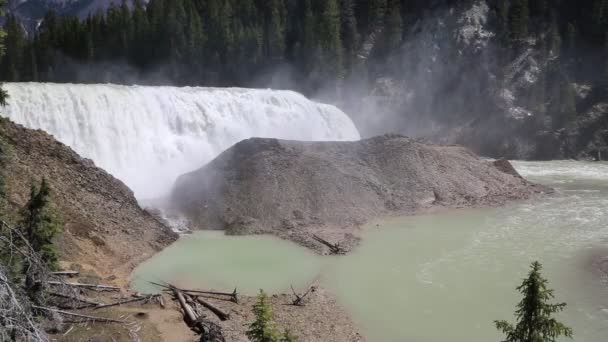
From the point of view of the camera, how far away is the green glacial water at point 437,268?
1563 centimetres

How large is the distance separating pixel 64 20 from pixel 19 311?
86739mm

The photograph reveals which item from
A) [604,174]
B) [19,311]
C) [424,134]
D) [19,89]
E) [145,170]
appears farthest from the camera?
[424,134]

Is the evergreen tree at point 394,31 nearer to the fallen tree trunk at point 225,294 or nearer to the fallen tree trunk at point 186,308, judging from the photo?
the fallen tree trunk at point 225,294

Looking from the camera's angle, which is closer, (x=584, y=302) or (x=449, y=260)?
(x=584, y=302)

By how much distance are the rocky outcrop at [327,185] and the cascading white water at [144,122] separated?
11.6 ft

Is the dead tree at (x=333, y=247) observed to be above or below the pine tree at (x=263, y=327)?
below

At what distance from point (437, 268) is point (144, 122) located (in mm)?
21268

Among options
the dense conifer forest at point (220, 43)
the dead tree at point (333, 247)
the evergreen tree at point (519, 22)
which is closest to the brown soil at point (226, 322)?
the dead tree at point (333, 247)

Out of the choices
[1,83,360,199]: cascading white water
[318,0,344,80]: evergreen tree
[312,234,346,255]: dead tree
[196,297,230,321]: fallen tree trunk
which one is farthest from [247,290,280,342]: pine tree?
[318,0,344,80]: evergreen tree

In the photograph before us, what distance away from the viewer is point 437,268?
66.9 feet

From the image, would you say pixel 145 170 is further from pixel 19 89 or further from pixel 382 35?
pixel 382 35

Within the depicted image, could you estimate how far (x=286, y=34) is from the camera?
249 feet

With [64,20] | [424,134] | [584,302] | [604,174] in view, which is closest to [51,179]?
[584,302]

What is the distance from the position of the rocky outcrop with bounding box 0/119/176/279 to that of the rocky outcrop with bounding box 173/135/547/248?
4377 mm
